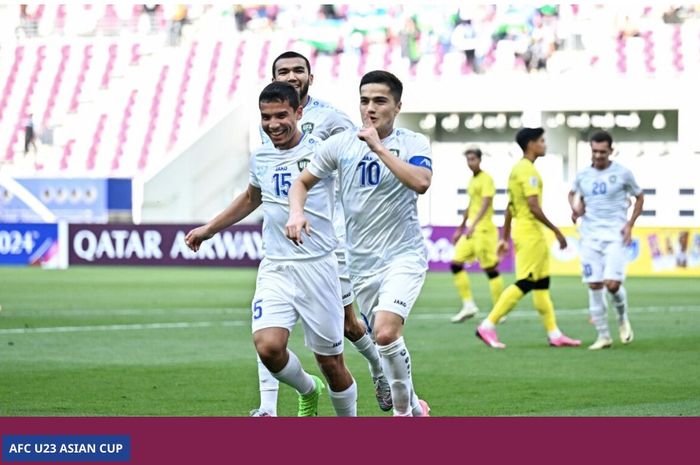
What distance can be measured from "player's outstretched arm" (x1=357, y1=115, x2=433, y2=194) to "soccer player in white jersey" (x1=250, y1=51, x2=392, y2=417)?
4.26 ft

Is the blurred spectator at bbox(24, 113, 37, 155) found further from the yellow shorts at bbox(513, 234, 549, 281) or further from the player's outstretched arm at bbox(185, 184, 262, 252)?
the player's outstretched arm at bbox(185, 184, 262, 252)

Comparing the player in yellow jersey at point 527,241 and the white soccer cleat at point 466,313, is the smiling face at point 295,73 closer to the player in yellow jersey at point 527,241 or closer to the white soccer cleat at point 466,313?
the player in yellow jersey at point 527,241

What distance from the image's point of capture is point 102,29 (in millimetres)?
46469

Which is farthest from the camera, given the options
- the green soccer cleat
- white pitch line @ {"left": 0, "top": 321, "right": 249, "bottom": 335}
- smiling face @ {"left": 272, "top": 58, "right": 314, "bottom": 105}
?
white pitch line @ {"left": 0, "top": 321, "right": 249, "bottom": 335}

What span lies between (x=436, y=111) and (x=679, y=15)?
6.97 m

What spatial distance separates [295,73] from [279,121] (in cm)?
106

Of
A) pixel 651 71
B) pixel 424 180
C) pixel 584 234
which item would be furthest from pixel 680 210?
pixel 424 180

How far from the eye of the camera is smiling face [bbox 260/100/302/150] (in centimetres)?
811

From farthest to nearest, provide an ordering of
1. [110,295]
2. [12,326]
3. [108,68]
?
[108,68] < [110,295] < [12,326]

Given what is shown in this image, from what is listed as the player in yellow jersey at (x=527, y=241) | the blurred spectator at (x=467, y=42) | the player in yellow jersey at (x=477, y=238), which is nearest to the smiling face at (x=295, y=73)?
the player in yellow jersey at (x=527, y=241)

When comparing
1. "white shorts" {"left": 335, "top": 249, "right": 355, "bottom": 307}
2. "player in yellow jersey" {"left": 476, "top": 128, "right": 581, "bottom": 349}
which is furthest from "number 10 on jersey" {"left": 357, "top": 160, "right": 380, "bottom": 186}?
"player in yellow jersey" {"left": 476, "top": 128, "right": 581, "bottom": 349}

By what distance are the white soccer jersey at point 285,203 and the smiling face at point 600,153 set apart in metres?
7.18

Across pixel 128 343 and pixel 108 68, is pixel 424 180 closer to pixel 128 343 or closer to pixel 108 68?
pixel 128 343

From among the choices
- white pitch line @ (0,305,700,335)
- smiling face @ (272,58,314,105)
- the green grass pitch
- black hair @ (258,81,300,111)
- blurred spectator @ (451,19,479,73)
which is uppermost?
blurred spectator @ (451,19,479,73)
